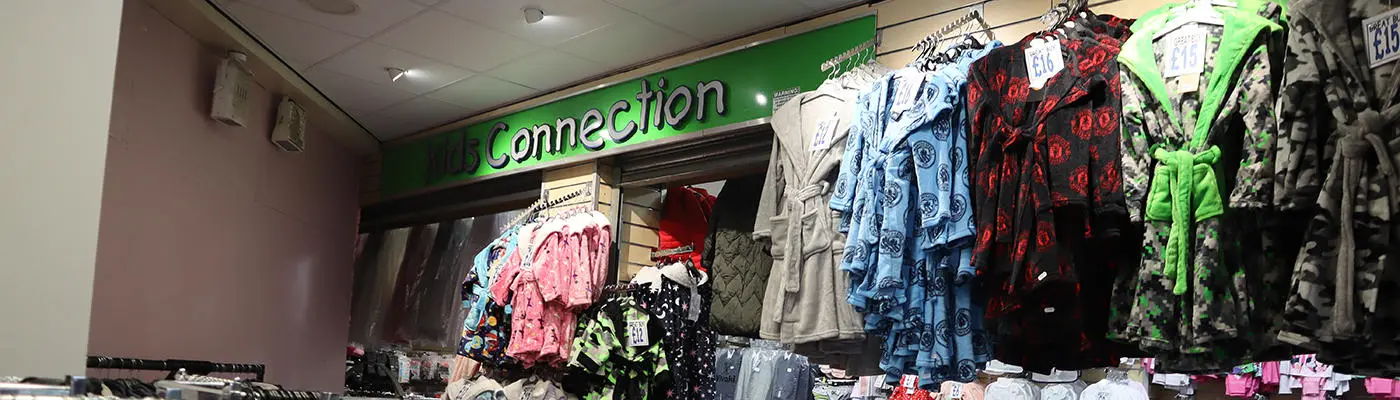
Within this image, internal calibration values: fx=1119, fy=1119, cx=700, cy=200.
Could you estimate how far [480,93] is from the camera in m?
6.36

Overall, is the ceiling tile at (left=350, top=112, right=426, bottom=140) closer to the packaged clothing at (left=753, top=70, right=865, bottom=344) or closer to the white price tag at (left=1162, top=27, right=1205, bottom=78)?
the packaged clothing at (left=753, top=70, right=865, bottom=344)

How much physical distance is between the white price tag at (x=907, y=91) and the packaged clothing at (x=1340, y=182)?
3.71 ft

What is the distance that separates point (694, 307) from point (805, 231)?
4.77 ft

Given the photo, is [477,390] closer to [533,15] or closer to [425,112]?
[533,15]

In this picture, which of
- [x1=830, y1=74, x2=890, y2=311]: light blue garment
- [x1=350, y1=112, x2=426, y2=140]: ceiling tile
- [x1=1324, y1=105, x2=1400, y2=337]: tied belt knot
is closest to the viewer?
[x1=1324, y1=105, x2=1400, y2=337]: tied belt knot

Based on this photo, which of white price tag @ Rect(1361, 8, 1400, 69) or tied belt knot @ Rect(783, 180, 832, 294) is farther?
tied belt knot @ Rect(783, 180, 832, 294)

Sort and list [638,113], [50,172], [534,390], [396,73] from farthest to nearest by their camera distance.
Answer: [396,73]
[638,113]
[534,390]
[50,172]

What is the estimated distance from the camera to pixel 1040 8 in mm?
3949

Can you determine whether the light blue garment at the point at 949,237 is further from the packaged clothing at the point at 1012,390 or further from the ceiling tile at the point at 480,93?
the ceiling tile at the point at 480,93

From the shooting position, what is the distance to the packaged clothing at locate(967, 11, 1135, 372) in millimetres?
2943

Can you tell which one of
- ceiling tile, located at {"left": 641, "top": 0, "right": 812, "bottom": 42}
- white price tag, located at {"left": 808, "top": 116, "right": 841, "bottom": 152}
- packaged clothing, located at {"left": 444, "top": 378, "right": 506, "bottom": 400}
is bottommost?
packaged clothing, located at {"left": 444, "top": 378, "right": 506, "bottom": 400}

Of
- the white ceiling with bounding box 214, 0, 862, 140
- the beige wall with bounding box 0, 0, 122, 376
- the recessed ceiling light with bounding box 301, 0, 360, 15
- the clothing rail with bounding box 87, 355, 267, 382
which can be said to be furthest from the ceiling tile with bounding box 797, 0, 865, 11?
the beige wall with bounding box 0, 0, 122, 376

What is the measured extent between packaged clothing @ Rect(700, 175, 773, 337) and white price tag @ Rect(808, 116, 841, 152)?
2.27ft

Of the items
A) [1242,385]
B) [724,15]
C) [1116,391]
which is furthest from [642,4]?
[1242,385]
